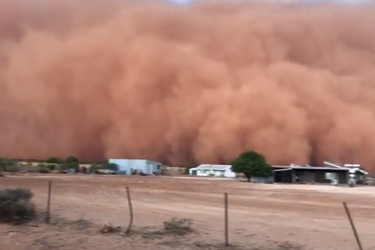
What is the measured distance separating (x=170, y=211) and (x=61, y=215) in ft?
6.86

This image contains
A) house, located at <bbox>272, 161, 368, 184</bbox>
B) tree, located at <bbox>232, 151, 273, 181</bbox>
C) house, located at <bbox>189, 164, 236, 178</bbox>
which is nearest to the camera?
tree, located at <bbox>232, 151, 273, 181</bbox>

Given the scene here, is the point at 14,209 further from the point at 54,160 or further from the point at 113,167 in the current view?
the point at 54,160

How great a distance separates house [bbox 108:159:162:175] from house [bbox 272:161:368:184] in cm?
845

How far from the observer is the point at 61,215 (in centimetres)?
861

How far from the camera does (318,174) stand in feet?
103

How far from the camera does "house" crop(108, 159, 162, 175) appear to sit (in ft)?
112

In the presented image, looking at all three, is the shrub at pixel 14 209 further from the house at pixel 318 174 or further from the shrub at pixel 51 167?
the shrub at pixel 51 167

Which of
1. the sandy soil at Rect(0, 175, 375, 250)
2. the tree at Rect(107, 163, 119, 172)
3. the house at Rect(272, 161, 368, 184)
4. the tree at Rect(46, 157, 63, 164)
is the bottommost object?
the sandy soil at Rect(0, 175, 375, 250)

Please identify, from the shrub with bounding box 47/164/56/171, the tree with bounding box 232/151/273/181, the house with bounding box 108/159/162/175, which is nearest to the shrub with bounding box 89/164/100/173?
the house with bounding box 108/159/162/175

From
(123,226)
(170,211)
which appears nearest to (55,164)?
(170,211)

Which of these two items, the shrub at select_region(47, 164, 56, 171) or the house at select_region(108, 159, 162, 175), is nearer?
the shrub at select_region(47, 164, 56, 171)

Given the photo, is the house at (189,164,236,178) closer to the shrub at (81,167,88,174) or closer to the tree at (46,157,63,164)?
the shrub at (81,167,88,174)

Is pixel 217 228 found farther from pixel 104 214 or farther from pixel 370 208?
pixel 370 208

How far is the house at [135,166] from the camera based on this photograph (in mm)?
34031
